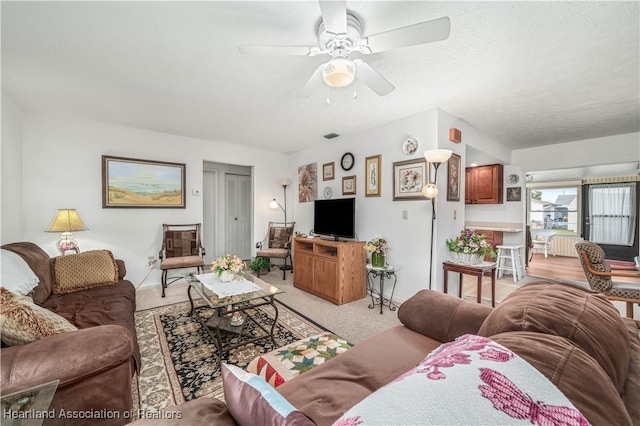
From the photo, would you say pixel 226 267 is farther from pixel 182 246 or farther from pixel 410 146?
pixel 410 146

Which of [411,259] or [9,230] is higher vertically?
[9,230]

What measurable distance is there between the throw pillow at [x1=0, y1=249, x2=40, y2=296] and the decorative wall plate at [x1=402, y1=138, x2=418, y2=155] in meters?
3.78

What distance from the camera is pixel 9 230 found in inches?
111

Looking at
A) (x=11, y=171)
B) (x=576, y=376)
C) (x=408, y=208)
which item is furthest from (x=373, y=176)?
(x=11, y=171)

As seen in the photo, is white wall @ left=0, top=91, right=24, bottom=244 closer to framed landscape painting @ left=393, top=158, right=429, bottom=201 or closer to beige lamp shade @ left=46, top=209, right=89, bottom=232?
beige lamp shade @ left=46, top=209, right=89, bottom=232

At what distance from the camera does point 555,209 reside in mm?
7449

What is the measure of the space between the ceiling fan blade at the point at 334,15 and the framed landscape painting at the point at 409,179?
206 cm

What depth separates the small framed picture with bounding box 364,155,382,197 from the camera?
12.0 feet

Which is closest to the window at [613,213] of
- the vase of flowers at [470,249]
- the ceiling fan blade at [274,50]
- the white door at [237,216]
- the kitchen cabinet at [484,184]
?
the kitchen cabinet at [484,184]

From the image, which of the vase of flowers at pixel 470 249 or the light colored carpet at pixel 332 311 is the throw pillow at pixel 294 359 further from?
the vase of flowers at pixel 470 249

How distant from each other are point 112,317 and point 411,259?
304cm

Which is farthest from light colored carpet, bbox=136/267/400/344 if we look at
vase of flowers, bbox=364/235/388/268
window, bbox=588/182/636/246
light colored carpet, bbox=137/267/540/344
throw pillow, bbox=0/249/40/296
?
window, bbox=588/182/636/246

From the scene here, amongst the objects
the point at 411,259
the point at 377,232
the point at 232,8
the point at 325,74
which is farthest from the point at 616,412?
the point at 377,232

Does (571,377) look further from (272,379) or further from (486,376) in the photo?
(272,379)
